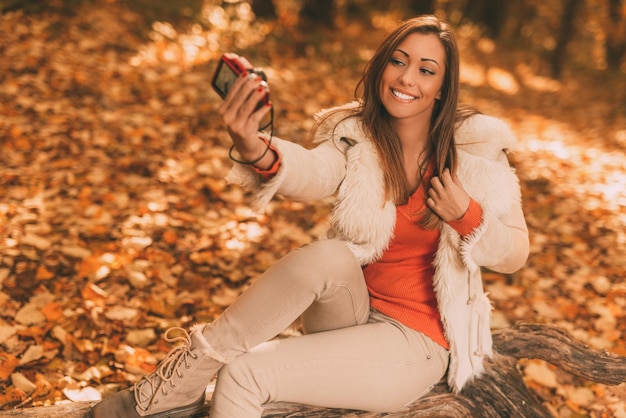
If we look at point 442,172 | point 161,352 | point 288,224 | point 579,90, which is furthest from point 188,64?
point 579,90

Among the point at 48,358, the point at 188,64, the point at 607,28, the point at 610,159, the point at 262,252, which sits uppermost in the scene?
the point at 607,28

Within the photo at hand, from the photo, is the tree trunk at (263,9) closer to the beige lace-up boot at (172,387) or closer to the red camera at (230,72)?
the red camera at (230,72)

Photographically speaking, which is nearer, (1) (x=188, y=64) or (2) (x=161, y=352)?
(2) (x=161, y=352)

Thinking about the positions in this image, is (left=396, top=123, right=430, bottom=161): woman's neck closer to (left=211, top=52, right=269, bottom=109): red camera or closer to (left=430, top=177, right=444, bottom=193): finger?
(left=430, top=177, right=444, bottom=193): finger

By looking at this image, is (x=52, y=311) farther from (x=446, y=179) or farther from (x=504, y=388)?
(x=504, y=388)

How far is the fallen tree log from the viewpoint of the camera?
1917 millimetres

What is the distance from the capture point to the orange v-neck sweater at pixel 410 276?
2.06 m

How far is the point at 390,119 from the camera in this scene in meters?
2.15

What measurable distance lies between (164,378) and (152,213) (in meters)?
1.81

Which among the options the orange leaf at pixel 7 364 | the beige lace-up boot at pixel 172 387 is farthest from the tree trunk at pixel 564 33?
the orange leaf at pixel 7 364

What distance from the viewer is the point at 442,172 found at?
6.70ft

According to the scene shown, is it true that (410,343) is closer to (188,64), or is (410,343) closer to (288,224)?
(288,224)

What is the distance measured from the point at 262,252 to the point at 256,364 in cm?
167

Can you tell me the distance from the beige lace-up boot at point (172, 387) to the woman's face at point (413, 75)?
1.08m
